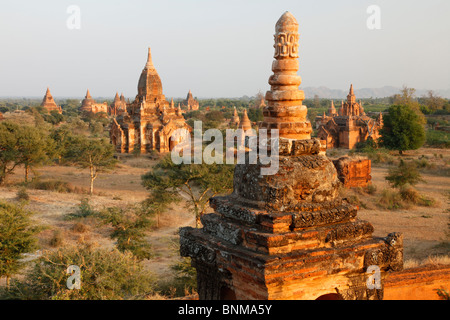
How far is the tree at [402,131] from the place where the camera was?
33.7m

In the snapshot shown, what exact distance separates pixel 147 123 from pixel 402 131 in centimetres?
2140

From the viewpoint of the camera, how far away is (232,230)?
10.7ft

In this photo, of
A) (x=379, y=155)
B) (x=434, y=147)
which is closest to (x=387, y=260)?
(x=379, y=155)

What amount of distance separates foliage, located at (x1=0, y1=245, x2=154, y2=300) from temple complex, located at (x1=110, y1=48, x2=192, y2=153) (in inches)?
878

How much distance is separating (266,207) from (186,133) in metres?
30.7

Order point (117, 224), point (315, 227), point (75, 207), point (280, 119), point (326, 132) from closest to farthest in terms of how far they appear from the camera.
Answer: point (315, 227) → point (280, 119) → point (117, 224) → point (75, 207) → point (326, 132)

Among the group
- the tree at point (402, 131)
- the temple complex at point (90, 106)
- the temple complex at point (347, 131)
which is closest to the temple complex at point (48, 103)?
the temple complex at point (90, 106)

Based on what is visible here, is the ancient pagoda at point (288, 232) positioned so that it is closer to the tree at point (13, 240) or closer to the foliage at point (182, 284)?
the foliage at point (182, 284)

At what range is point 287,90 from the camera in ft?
11.9

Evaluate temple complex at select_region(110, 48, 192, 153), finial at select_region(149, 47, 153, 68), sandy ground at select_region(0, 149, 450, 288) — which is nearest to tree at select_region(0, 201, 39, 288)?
sandy ground at select_region(0, 149, 450, 288)

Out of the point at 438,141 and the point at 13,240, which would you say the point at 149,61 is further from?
the point at 438,141

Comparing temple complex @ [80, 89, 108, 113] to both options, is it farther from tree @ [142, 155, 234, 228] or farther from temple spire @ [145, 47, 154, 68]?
tree @ [142, 155, 234, 228]

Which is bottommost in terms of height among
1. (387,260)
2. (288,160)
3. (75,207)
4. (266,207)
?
(75,207)
